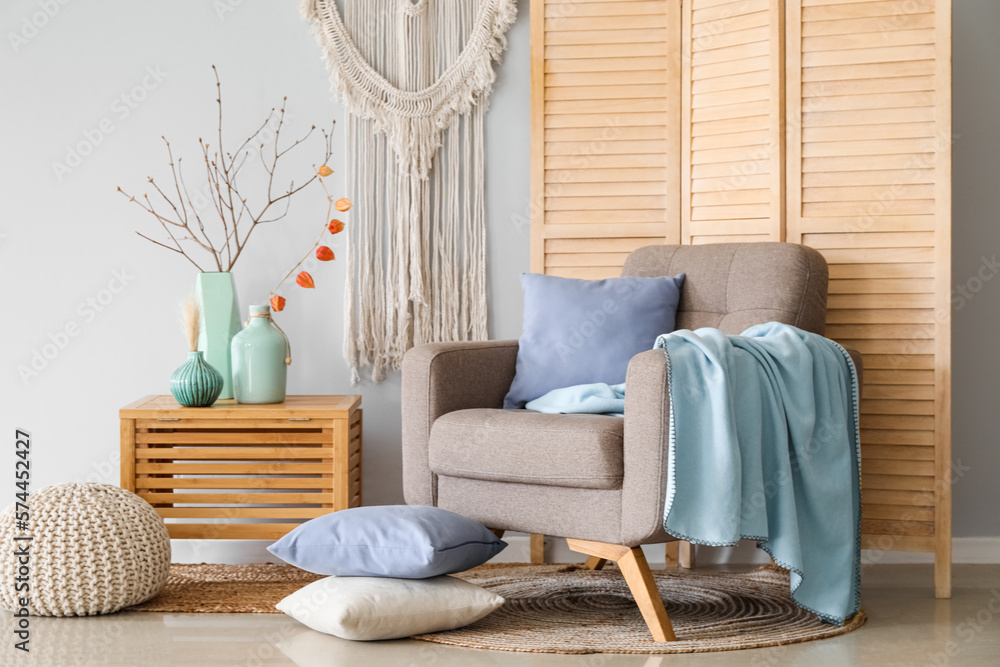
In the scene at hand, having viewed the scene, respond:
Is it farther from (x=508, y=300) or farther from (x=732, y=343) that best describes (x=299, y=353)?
(x=732, y=343)

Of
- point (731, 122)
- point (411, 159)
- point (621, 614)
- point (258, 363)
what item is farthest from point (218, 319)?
point (731, 122)

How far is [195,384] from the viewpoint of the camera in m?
2.58

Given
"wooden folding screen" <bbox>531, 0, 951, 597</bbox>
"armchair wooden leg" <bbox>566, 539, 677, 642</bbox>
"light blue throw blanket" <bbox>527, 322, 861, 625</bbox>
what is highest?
"wooden folding screen" <bbox>531, 0, 951, 597</bbox>

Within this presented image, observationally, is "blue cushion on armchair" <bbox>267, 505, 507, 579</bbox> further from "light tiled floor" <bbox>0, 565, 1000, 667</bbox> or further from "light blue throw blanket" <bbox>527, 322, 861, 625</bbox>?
"light blue throw blanket" <bbox>527, 322, 861, 625</bbox>

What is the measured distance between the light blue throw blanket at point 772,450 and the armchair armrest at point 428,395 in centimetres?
26

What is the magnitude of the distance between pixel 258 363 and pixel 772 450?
4.67ft

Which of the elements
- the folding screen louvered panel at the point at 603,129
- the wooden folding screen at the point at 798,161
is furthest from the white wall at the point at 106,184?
the wooden folding screen at the point at 798,161

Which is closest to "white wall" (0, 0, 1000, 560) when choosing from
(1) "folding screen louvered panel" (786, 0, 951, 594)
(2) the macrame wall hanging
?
(2) the macrame wall hanging

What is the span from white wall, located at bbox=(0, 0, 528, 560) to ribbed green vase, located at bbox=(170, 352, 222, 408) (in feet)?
1.56

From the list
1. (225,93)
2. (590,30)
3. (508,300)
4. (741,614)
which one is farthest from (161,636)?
(590,30)

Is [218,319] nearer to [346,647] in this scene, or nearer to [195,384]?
[195,384]

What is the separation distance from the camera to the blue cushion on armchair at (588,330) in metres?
2.44

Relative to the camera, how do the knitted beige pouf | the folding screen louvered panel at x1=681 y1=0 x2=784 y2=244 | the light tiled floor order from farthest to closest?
the folding screen louvered panel at x1=681 y1=0 x2=784 y2=244, the knitted beige pouf, the light tiled floor

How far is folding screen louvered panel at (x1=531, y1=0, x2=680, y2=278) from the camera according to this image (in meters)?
2.89
